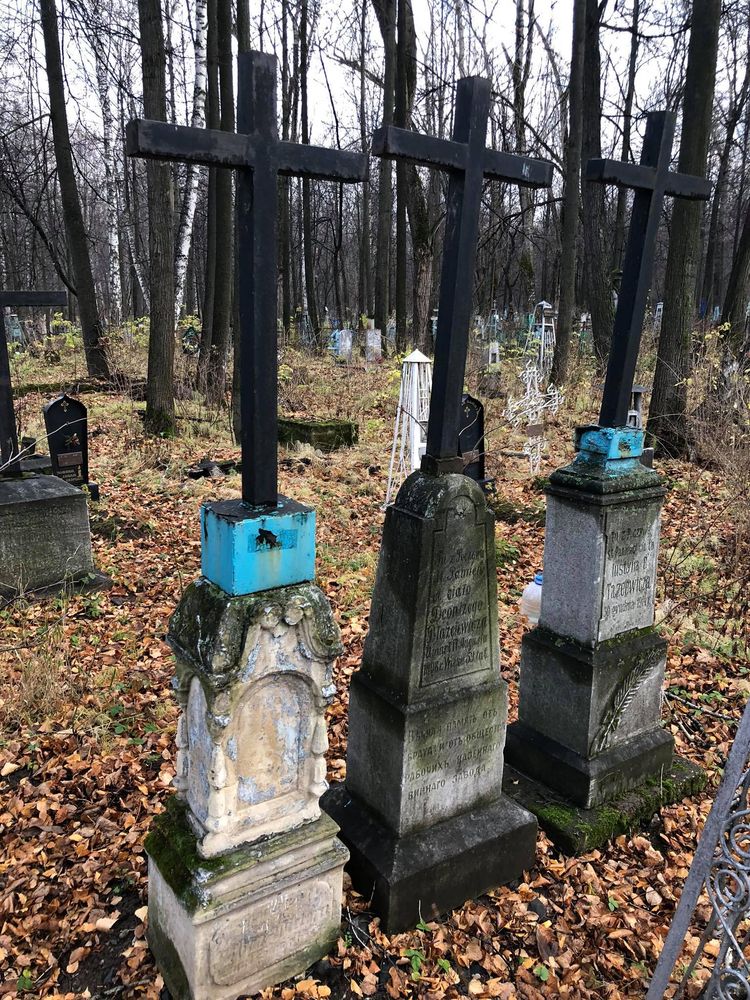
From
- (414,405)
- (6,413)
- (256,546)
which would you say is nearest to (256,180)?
(256,546)

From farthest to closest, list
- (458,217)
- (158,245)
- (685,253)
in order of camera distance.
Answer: (158,245), (685,253), (458,217)

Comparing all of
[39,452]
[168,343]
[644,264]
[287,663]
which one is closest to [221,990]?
[287,663]

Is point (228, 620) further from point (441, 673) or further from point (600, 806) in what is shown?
point (600, 806)

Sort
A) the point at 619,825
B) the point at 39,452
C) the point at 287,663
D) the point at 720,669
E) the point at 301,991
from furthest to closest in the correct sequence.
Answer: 1. the point at 39,452
2. the point at 720,669
3. the point at 619,825
4. the point at 301,991
5. the point at 287,663

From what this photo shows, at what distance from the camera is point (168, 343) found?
10.8m

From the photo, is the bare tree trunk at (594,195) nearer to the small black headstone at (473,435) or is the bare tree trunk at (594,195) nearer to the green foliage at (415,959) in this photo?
the small black headstone at (473,435)

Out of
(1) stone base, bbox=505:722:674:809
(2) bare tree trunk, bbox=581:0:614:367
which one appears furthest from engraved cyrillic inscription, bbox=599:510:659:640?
(2) bare tree trunk, bbox=581:0:614:367

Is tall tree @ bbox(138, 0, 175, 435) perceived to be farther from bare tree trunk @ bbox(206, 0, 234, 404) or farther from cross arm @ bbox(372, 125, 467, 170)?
cross arm @ bbox(372, 125, 467, 170)

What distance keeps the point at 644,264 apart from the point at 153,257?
8.72 meters

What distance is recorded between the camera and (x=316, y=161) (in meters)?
2.43

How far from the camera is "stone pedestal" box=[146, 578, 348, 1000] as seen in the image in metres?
2.47

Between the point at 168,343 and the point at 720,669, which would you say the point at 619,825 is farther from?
the point at 168,343

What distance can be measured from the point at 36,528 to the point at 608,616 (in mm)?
4794

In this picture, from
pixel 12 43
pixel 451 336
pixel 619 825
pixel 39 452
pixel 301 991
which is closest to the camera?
Answer: pixel 301 991
